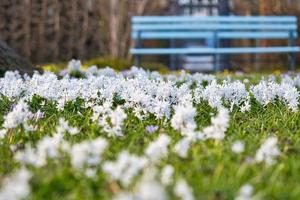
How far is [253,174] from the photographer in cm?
235

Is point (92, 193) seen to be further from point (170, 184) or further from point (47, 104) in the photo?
point (47, 104)

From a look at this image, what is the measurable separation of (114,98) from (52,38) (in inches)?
452

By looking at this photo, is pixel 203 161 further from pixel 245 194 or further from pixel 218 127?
pixel 245 194

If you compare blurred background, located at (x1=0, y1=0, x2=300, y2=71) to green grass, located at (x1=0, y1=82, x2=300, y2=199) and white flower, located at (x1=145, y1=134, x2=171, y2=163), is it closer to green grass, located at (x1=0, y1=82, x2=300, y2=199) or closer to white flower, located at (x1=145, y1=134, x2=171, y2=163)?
green grass, located at (x1=0, y1=82, x2=300, y2=199)

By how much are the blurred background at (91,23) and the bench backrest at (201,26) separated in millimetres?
2159

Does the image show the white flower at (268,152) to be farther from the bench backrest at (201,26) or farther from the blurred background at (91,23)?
the blurred background at (91,23)

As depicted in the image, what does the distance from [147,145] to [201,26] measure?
30.5ft

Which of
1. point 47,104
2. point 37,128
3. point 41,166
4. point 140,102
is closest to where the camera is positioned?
point 41,166

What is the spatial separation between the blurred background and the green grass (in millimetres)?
11155

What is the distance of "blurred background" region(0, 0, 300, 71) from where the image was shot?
14719mm

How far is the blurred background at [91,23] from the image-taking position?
14.7 m

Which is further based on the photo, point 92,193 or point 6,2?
point 6,2

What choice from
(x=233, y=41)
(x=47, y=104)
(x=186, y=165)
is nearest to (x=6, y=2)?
(x=233, y=41)

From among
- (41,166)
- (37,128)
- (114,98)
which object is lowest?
(41,166)
